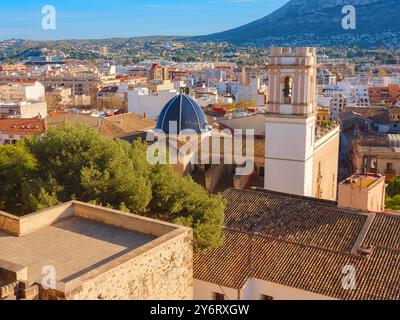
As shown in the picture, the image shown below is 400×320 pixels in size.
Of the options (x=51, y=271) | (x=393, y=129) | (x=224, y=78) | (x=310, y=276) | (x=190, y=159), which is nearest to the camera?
(x=51, y=271)

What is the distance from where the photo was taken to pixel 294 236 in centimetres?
1342

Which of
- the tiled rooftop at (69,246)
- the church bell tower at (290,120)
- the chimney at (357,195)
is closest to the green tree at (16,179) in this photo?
the tiled rooftop at (69,246)

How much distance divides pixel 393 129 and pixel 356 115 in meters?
3.96

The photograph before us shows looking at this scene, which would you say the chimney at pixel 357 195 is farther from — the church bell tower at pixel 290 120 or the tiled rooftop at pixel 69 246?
the tiled rooftop at pixel 69 246

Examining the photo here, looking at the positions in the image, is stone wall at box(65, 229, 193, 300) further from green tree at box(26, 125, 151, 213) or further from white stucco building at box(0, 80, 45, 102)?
Result: white stucco building at box(0, 80, 45, 102)

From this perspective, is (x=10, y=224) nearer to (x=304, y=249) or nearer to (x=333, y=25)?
(x=304, y=249)

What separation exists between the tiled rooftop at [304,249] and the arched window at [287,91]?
591cm

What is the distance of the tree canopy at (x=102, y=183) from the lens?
12508mm

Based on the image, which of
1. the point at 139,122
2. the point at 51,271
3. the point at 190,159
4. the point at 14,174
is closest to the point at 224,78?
the point at 139,122

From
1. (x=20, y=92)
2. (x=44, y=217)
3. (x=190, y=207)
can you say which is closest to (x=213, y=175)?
(x=190, y=207)

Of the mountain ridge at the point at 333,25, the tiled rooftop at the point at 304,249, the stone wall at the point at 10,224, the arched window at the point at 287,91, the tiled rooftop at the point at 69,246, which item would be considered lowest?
the tiled rooftop at the point at 304,249

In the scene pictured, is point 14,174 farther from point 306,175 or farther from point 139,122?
point 139,122

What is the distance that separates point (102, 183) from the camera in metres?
12.7

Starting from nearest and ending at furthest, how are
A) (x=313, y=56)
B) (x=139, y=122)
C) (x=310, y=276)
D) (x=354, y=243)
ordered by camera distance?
(x=310, y=276) < (x=354, y=243) < (x=313, y=56) < (x=139, y=122)
